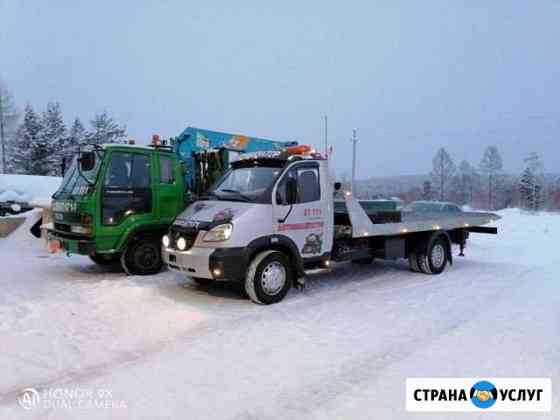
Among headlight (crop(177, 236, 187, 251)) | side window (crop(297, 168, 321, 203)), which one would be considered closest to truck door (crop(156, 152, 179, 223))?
headlight (crop(177, 236, 187, 251))

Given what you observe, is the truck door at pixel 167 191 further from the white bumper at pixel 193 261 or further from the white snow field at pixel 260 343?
the white bumper at pixel 193 261

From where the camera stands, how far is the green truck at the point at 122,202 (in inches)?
297

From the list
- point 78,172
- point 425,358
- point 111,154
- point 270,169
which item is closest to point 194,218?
point 270,169

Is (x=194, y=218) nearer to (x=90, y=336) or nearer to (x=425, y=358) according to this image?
(x=90, y=336)

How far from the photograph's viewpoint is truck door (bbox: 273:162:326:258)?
21.5 ft

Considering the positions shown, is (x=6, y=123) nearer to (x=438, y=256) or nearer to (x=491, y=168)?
(x=438, y=256)

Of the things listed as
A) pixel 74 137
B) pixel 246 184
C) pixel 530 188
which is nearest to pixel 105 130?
pixel 74 137

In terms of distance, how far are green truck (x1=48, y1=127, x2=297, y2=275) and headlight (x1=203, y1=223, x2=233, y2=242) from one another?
232 cm

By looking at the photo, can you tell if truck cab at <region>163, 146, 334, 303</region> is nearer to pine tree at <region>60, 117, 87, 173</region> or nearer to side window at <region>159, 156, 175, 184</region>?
side window at <region>159, 156, 175, 184</region>

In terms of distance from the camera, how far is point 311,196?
6.96 metres

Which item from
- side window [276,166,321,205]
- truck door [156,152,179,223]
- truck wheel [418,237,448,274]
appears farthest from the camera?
truck wheel [418,237,448,274]

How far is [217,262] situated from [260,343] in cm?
153

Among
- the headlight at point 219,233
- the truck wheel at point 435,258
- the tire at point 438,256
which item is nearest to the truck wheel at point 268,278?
the headlight at point 219,233

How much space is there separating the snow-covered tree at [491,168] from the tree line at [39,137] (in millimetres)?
64489
